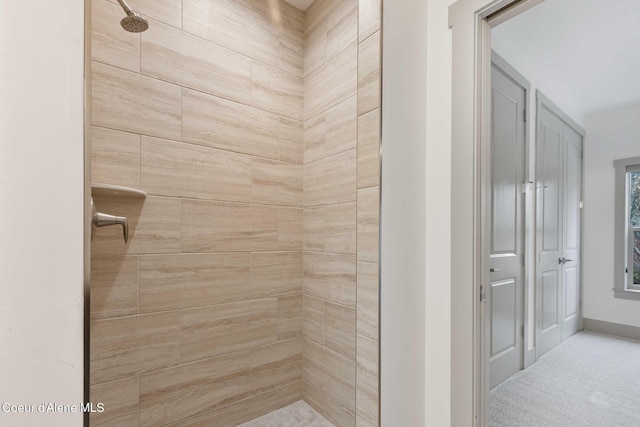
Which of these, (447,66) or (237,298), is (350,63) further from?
(237,298)

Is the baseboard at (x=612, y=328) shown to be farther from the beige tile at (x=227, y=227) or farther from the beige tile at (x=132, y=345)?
the beige tile at (x=132, y=345)

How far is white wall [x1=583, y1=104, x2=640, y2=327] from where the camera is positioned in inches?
149

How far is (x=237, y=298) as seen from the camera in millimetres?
1824

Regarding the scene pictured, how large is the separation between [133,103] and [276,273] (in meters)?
1.21

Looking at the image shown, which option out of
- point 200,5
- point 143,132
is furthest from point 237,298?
point 200,5

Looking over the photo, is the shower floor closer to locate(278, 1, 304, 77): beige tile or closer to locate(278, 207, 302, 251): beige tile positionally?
locate(278, 207, 302, 251): beige tile

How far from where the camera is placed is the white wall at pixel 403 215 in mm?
1440

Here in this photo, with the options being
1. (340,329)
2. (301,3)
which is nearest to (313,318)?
(340,329)

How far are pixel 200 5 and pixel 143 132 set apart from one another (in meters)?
0.79

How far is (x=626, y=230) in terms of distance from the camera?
379 centimetres

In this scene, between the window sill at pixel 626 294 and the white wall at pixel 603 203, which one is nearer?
the window sill at pixel 626 294

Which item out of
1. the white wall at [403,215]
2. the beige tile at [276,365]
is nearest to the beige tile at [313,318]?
the beige tile at [276,365]

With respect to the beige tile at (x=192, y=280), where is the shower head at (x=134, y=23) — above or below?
above

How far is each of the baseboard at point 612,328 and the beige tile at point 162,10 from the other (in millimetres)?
5269
